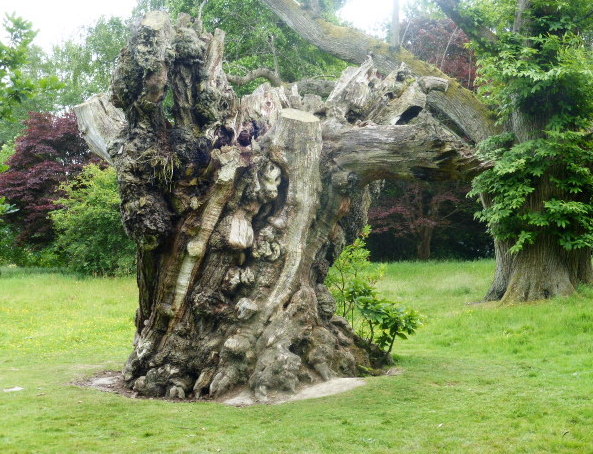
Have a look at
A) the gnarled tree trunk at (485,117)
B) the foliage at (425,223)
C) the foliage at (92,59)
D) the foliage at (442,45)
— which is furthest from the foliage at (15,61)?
the foliage at (92,59)

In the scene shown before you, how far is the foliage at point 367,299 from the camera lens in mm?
10000

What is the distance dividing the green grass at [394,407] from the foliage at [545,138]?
2.01 m

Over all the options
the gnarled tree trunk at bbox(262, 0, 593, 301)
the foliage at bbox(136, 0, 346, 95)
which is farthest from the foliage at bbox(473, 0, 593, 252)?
the foliage at bbox(136, 0, 346, 95)

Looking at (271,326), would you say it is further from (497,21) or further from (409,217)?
(409,217)

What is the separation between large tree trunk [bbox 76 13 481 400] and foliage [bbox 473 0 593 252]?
6419 mm

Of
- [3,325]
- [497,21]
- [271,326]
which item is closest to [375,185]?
[271,326]

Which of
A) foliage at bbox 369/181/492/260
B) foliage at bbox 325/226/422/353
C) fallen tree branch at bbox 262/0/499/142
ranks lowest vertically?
foliage at bbox 325/226/422/353

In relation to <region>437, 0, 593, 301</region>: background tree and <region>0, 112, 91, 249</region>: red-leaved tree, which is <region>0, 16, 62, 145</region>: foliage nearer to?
<region>437, 0, 593, 301</region>: background tree

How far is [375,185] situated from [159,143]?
417cm

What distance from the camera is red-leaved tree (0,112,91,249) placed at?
94.5 feet

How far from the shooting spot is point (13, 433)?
22.2ft

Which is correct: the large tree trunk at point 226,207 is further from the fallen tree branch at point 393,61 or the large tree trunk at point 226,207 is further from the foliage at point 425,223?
the foliage at point 425,223

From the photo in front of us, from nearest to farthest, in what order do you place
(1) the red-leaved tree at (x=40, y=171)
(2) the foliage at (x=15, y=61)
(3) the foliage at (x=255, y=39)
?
1. (2) the foliage at (x=15, y=61)
2. (3) the foliage at (x=255, y=39)
3. (1) the red-leaved tree at (x=40, y=171)

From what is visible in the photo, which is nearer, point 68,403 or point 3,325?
point 68,403
